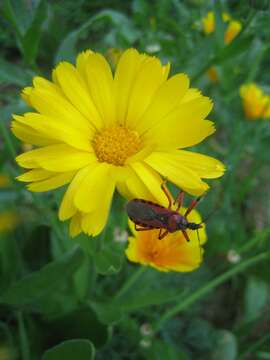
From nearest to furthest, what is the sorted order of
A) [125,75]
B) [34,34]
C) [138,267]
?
[125,75] < [34,34] < [138,267]

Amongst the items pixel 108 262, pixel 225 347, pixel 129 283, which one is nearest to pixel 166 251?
pixel 108 262

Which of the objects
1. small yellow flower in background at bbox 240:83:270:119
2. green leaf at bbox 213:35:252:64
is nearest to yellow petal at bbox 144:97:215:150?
Result: green leaf at bbox 213:35:252:64

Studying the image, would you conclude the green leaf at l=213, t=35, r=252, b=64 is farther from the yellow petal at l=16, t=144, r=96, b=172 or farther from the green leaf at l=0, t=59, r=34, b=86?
the yellow petal at l=16, t=144, r=96, b=172

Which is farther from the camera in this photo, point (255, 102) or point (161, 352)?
point (255, 102)

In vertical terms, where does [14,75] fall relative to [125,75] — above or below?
above

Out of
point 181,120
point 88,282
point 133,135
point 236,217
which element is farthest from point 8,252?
point 236,217

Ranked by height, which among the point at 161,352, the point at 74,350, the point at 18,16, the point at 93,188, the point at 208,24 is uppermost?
the point at 18,16

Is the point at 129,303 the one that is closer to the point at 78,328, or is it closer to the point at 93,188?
the point at 78,328

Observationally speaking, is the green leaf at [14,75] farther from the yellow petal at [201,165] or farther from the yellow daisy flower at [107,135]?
the yellow petal at [201,165]
